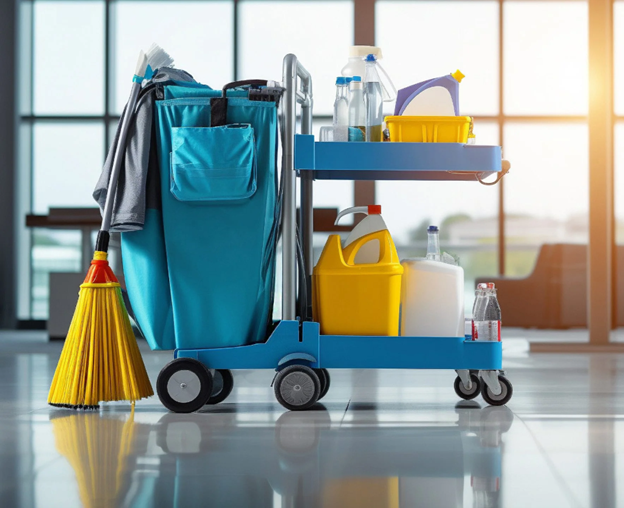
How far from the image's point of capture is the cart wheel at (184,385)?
202 centimetres

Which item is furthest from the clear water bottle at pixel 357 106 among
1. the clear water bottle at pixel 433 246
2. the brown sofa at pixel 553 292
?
the brown sofa at pixel 553 292

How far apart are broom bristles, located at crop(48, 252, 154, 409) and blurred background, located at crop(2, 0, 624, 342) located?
99.3 inches

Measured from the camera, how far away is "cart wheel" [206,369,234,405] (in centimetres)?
224

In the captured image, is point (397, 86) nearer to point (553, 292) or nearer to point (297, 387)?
point (553, 292)

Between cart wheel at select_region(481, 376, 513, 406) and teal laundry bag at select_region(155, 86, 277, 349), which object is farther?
cart wheel at select_region(481, 376, 513, 406)

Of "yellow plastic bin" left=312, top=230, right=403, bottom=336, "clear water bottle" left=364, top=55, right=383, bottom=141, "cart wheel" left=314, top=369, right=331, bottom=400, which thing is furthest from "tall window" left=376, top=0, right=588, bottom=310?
"yellow plastic bin" left=312, top=230, right=403, bottom=336

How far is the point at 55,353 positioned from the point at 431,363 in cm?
270

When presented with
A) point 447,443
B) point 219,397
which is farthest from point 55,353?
point 447,443

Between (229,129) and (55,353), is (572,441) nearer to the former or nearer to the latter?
(229,129)

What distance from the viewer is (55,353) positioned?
4.10 metres

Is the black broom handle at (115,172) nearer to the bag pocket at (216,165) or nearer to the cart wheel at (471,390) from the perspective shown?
the bag pocket at (216,165)

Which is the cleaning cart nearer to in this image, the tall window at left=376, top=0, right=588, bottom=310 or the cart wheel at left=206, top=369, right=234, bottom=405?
the cart wheel at left=206, top=369, right=234, bottom=405

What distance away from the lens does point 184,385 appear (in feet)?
6.65

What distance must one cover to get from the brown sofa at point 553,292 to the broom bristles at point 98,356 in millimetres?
2944
